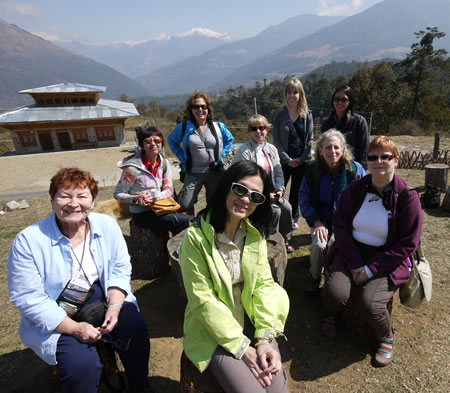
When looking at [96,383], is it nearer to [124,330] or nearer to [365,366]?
[124,330]

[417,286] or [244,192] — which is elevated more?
[244,192]

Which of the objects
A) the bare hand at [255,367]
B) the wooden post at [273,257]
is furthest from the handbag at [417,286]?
the bare hand at [255,367]

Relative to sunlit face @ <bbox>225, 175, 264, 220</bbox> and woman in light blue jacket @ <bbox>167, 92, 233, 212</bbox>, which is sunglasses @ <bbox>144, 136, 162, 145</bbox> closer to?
woman in light blue jacket @ <bbox>167, 92, 233, 212</bbox>

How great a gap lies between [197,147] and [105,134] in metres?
23.4

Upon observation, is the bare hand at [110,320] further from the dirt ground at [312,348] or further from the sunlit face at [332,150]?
the sunlit face at [332,150]

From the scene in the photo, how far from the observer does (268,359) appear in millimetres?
1747

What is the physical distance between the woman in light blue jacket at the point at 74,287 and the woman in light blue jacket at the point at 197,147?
1.92 meters

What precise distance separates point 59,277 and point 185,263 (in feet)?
2.90

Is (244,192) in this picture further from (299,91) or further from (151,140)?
(299,91)

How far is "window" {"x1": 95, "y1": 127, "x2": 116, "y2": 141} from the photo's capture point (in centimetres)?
2462

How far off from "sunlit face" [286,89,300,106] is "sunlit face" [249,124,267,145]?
0.67m

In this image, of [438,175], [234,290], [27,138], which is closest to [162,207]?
[234,290]

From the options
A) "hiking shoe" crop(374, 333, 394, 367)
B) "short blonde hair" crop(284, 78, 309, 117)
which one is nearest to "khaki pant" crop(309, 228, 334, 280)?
"hiking shoe" crop(374, 333, 394, 367)

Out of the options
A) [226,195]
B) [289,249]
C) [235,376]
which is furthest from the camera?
[289,249]
